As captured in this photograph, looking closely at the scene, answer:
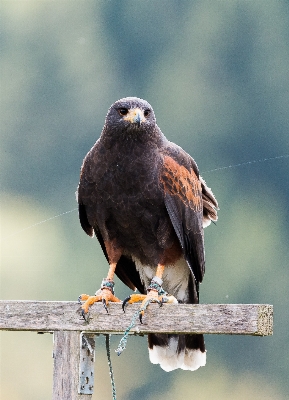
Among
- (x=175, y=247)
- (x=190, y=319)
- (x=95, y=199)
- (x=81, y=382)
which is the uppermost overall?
(x=95, y=199)

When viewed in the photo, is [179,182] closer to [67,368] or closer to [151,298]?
[151,298]

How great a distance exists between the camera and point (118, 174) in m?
4.39

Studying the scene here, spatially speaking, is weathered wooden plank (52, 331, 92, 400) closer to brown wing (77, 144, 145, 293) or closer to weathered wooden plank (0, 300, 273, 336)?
weathered wooden plank (0, 300, 273, 336)

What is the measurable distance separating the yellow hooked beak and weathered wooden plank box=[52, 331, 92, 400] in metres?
1.44

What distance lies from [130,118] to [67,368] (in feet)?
5.42

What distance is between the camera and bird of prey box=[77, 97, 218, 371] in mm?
4387

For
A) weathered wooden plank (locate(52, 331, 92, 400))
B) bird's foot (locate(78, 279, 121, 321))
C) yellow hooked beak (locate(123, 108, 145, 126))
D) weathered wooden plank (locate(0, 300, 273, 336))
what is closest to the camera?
weathered wooden plank (locate(0, 300, 273, 336))

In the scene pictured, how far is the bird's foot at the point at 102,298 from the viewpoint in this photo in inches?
139

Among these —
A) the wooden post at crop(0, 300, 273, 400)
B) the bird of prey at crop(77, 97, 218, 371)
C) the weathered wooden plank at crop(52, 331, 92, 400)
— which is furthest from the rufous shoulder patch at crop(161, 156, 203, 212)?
the weathered wooden plank at crop(52, 331, 92, 400)

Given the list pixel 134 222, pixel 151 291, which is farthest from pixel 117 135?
pixel 151 291

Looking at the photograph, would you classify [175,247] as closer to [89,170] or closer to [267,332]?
[89,170]

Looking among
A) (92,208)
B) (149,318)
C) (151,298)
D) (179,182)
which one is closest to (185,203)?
(179,182)

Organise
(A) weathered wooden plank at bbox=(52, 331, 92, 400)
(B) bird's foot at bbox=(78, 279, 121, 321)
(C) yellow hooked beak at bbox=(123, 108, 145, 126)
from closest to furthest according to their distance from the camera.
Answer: (A) weathered wooden plank at bbox=(52, 331, 92, 400) → (B) bird's foot at bbox=(78, 279, 121, 321) → (C) yellow hooked beak at bbox=(123, 108, 145, 126)

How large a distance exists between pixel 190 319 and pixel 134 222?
4.08ft
